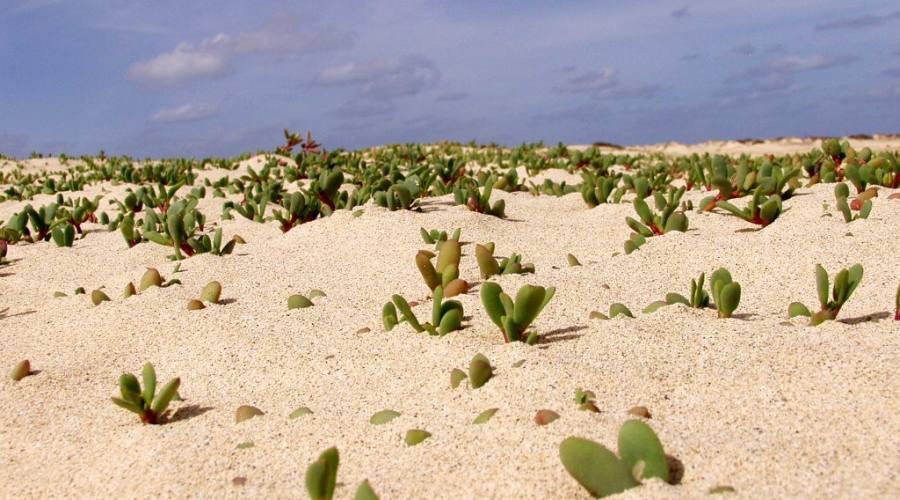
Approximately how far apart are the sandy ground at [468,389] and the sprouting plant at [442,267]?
0.42 ft

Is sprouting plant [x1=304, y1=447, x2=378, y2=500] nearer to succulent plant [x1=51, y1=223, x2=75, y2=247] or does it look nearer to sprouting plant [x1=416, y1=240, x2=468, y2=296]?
sprouting plant [x1=416, y1=240, x2=468, y2=296]

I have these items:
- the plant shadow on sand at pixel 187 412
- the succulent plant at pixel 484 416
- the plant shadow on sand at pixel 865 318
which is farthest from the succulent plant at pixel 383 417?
the plant shadow on sand at pixel 865 318

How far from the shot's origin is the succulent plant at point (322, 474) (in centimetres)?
174

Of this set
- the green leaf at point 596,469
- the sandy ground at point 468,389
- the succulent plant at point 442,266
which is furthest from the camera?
the succulent plant at point 442,266

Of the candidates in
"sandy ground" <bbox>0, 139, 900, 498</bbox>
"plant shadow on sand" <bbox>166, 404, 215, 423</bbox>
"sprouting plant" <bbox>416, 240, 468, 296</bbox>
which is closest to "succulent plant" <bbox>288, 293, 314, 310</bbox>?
"sandy ground" <bbox>0, 139, 900, 498</bbox>

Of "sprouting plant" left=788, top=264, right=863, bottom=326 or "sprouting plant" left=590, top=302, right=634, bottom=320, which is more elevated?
"sprouting plant" left=788, top=264, right=863, bottom=326

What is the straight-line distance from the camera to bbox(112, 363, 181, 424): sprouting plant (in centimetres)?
242

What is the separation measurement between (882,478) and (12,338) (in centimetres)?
335

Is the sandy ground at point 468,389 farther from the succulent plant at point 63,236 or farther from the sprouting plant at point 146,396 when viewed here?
the succulent plant at point 63,236

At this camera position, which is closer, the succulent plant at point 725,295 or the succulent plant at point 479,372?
the succulent plant at point 479,372

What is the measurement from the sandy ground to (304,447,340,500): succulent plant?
18 centimetres

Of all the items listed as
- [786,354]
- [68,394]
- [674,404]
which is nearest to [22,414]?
[68,394]

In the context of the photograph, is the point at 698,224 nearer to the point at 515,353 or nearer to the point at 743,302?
the point at 743,302

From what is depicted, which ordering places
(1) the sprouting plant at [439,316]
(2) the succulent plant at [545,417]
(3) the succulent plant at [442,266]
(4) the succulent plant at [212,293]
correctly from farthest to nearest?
(4) the succulent plant at [212,293] → (3) the succulent plant at [442,266] → (1) the sprouting plant at [439,316] → (2) the succulent plant at [545,417]
